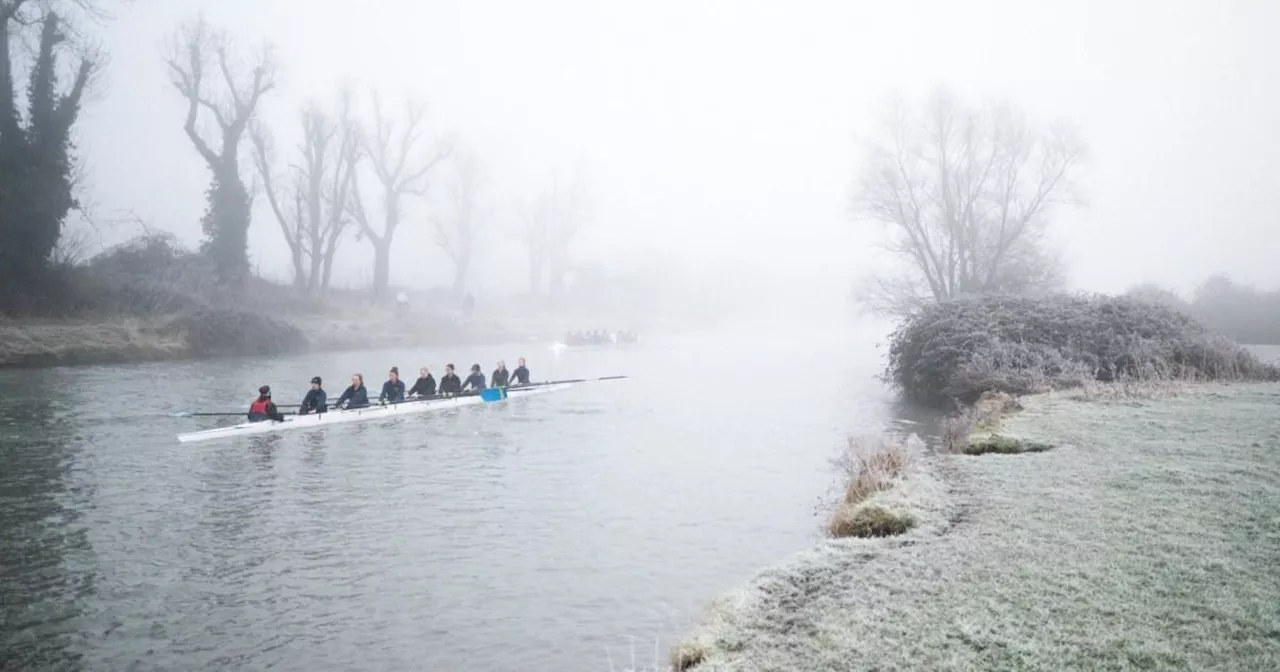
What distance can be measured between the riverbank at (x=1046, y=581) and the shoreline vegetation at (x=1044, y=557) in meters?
0.02

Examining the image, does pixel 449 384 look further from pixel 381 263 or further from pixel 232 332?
pixel 381 263

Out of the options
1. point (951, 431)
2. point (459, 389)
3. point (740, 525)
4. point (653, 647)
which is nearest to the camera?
point (653, 647)

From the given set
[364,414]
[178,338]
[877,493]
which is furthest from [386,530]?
[178,338]

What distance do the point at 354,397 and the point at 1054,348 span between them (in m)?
19.8

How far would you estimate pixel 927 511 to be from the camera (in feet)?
29.3

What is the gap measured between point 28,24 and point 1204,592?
40.6m

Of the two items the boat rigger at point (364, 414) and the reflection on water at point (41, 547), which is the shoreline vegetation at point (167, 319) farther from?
the boat rigger at point (364, 414)

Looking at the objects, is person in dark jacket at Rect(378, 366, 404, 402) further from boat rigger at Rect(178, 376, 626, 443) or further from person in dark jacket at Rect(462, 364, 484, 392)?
person in dark jacket at Rect(462, 364, 484, 392)

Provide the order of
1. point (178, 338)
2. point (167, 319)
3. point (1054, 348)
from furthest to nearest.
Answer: point (167, 319) < point (178, 338) < point (1054, 348)

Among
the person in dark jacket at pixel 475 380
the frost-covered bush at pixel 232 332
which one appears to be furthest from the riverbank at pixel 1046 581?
the frost-covered bush at pixel 232 332

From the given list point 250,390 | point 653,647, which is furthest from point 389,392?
point 653,647

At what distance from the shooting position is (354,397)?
2081 cm

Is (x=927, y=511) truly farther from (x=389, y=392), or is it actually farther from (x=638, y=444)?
(x=389, y=392)

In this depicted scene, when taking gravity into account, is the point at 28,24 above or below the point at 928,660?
above
